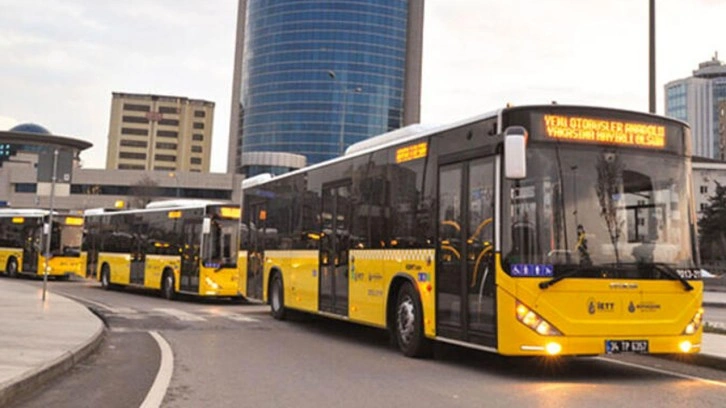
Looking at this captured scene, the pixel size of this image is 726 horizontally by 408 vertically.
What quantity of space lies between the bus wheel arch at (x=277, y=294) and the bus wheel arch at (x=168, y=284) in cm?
812

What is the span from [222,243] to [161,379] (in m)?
14.5

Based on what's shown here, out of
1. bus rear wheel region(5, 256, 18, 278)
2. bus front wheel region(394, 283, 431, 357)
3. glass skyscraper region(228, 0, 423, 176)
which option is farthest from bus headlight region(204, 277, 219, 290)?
glass skyscraper region(228, 0, 423, 176)

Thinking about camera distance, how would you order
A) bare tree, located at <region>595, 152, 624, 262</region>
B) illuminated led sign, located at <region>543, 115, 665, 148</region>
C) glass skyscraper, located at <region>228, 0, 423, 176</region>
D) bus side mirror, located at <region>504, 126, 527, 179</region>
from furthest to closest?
1. glass skyscraper, located at <region>228, 0, 423, 176</region>
2. illuminated led sign, located at <region>543, 115, 665, 148</region>
3. bare tree, located at <region>595, 152, 624, 262</region>
4. bus side mirror, located at <region>504, 126, 527, 179</region>

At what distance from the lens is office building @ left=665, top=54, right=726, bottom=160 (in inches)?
6422

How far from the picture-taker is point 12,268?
36531 millimetres

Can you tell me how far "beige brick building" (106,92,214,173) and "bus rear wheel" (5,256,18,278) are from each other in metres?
139

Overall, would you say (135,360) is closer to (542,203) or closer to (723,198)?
(542,203)

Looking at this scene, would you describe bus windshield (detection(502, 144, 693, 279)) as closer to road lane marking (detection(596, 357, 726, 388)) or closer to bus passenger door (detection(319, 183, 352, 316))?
road lane marking (detection(596, 357, 726, 388))

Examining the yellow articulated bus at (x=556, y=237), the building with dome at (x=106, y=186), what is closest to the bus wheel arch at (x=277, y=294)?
the yellow articulated bus at (x=556, y=237)

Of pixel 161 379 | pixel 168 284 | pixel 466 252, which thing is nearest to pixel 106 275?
pixel 168 284

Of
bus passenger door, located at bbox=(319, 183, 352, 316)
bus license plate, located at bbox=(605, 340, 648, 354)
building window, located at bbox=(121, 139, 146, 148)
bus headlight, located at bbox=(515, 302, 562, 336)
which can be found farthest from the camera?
building window, located at bbox=(121, 139, 146, 148)

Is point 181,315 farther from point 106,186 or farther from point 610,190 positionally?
point 106,186

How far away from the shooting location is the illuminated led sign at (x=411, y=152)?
11.1 meters

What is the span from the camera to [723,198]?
8044cm
